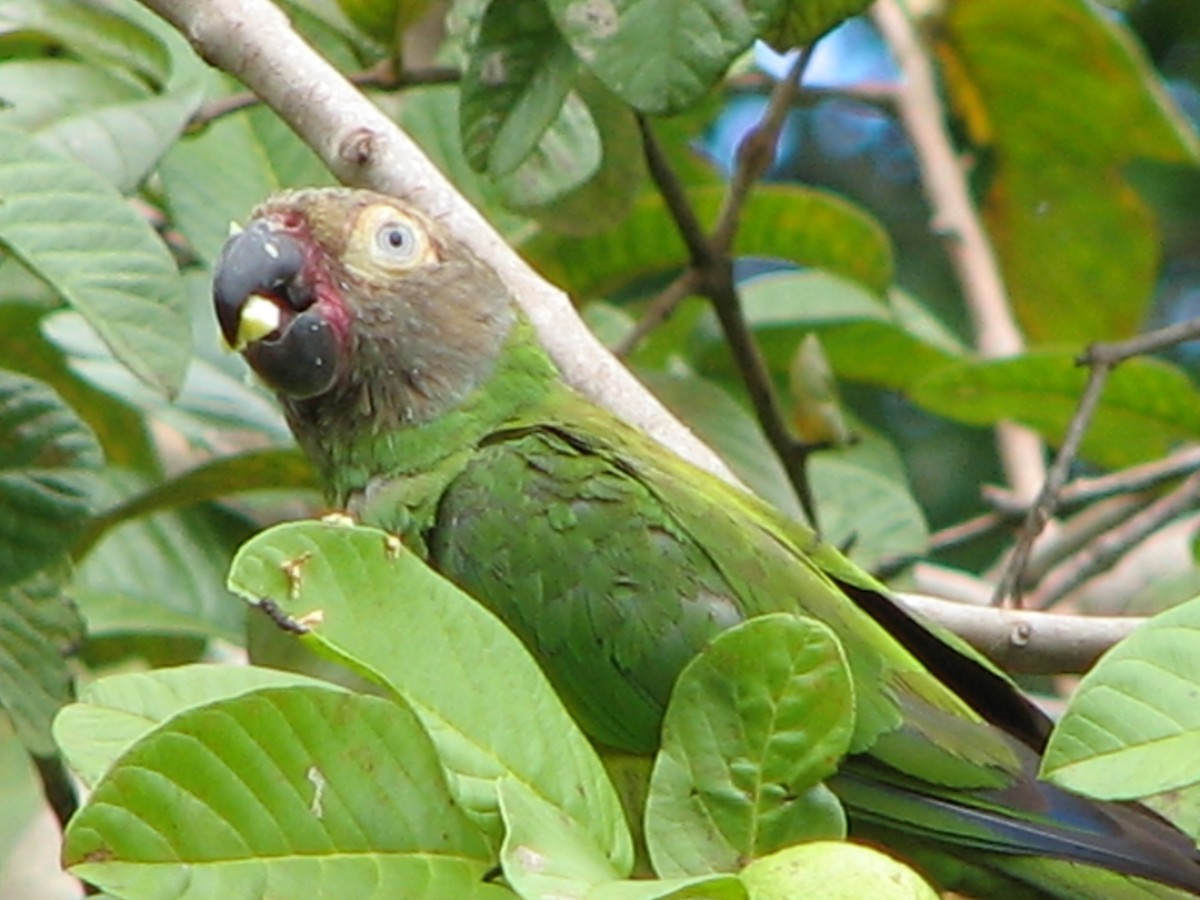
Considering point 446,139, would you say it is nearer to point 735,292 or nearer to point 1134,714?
point 735,292

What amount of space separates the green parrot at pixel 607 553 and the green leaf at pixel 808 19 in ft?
1.53

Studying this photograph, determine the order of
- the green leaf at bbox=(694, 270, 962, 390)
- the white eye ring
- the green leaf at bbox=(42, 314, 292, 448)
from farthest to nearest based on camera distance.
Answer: the green leaf at bbox=(694, 270, 962, 390) → the green leaf at bbox=(42, 314, 292, 448) → the white eye ring

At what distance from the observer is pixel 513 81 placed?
2.11 meters

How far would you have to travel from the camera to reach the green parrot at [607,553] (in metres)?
1.97

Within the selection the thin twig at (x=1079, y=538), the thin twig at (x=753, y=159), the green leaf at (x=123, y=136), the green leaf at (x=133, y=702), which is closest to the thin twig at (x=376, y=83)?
the green leaf at (x=123, y=136)

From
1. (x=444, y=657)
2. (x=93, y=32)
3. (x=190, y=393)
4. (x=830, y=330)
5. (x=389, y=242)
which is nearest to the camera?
(x=444, y=657)

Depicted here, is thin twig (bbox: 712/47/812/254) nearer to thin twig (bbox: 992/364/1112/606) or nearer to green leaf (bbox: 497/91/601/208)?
green leaf (bbox: 497/91/601/208)

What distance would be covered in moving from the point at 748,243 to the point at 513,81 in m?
1.17

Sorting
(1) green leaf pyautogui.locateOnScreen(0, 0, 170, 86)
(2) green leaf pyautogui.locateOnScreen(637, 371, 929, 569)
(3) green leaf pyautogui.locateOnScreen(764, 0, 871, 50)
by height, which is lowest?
(2) green leaf pyautogui.locateOnScreen(637, 371, 929, 569)

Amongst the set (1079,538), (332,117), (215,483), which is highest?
(332,117)

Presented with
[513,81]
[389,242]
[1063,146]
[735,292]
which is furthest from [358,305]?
[1063,146]

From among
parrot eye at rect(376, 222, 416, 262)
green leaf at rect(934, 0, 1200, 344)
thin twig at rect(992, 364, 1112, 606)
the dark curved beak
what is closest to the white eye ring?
parrot eye at rect(376, 222, 416, 262)

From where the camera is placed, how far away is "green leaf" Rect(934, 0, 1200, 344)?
3.96m

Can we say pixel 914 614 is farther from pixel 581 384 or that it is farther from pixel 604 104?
pixel 604 104
